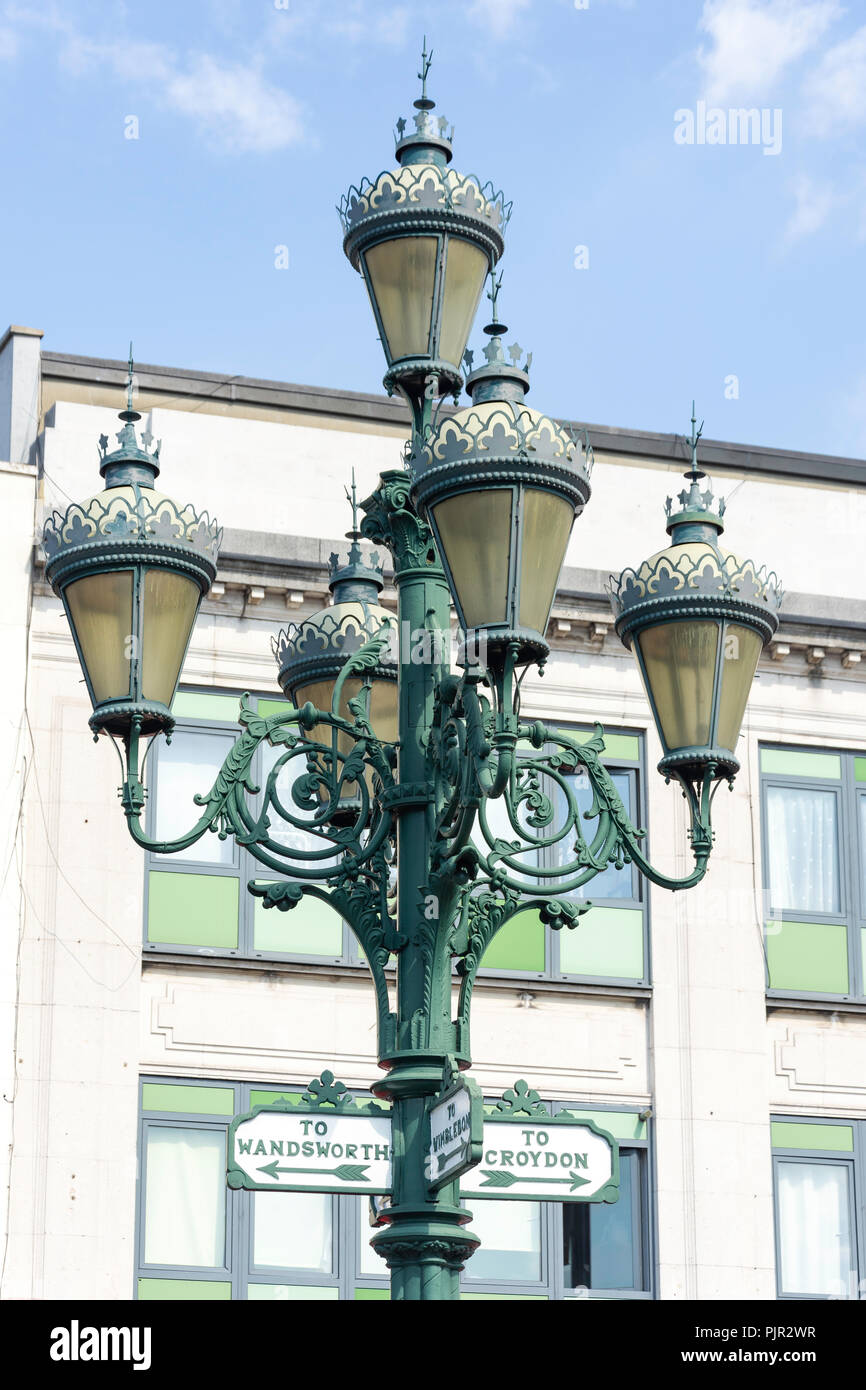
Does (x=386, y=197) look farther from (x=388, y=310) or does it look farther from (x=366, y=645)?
(x=366, y=645)

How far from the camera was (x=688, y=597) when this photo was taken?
928cm

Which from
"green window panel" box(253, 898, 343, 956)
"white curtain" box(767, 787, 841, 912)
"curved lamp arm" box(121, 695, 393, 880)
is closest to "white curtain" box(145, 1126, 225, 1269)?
"green window panel" box(253, 898, 343, 956)

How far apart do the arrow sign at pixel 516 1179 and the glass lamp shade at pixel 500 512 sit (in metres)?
2.02

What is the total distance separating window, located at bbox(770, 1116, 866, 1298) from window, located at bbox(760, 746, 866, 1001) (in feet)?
4.18

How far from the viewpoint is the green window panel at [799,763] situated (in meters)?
22.1

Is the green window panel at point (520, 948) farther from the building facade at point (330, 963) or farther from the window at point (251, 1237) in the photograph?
the window at point (251, 1237)

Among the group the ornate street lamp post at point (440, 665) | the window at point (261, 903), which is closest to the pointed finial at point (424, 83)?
the ornate street lamp post at point (440, 665)

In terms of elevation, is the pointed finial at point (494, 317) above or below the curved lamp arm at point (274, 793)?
above

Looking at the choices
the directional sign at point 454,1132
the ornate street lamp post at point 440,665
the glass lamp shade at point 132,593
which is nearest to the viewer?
the directional sign at point 454,1132

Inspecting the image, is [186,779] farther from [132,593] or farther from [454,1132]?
[454,1132]

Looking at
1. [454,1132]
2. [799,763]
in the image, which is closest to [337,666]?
[454,1132]

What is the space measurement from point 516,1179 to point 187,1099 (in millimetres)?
11119

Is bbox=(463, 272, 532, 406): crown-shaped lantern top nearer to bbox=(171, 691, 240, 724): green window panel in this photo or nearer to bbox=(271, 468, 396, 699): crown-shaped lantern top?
bbox=(271, 468, 396, 699): crown-shaped lantern top
